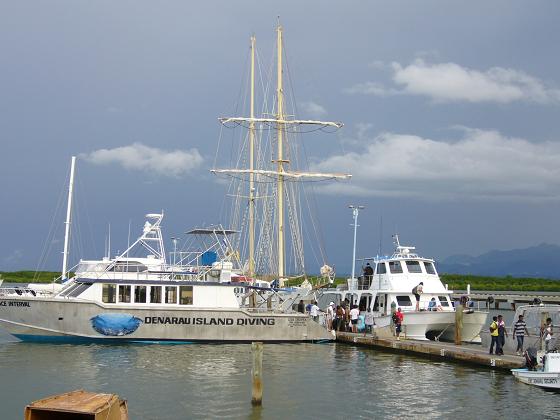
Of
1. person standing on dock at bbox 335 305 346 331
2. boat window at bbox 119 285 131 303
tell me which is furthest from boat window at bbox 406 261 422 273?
boat window at bbox 119 285 131 303

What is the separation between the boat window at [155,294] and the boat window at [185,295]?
3.15 feet

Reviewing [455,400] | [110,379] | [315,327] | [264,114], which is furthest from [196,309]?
[264,114]

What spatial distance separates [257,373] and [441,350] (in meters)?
11.0

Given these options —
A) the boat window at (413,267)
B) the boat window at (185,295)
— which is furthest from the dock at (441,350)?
the boat window at (185,295)

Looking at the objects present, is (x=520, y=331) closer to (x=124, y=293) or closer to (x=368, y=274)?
(x=368, y=274)

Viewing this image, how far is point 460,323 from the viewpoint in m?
30.3

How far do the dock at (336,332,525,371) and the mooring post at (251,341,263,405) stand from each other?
9741 millimetres

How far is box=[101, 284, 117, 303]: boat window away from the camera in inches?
1239

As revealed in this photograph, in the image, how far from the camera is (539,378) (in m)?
21.9

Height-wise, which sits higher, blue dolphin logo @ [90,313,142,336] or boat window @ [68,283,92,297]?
boat window @ [68,283,92,297]

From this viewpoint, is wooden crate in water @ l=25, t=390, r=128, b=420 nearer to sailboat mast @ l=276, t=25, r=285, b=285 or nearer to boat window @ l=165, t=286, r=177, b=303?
boat window @ l=165, t=286, r=177, b=303

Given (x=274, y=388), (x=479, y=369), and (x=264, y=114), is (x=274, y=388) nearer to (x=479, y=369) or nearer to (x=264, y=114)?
(x=479, y=369)

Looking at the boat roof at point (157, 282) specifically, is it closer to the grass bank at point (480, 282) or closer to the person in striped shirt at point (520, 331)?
the person in striped shirt at point (520, 331)

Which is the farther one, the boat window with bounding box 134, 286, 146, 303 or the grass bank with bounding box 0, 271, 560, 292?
the grass bank with bounding box 0, 271, 560, 292
